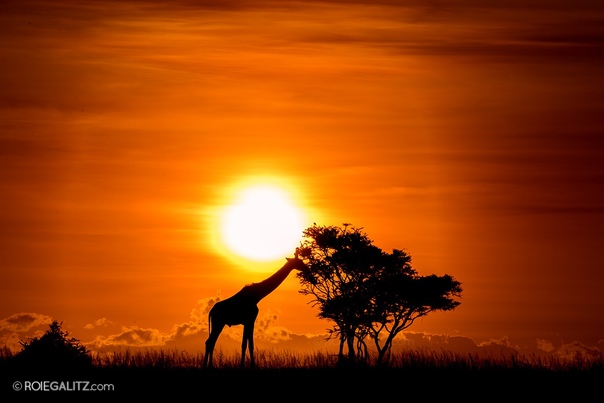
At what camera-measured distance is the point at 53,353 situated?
49906 mm

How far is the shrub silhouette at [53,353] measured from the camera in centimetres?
4844

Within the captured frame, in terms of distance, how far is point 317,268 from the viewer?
70750 millimetres

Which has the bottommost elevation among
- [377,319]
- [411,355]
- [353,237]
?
[411,355]

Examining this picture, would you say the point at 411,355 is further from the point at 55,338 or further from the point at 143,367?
the point at 55,338

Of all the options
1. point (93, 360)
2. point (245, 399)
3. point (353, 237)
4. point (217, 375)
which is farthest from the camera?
point (353, 237)

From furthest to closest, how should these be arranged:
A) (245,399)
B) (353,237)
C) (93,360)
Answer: (353,237), (93,360), (245,399)

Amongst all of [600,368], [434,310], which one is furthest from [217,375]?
[434,310]

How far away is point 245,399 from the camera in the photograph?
39812 mm

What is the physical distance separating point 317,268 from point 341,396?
3031cm

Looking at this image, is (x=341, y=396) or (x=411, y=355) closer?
(x=341, y=396)

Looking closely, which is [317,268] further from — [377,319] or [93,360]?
[93,360]

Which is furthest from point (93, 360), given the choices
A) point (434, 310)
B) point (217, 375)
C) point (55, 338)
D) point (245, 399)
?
point (434, 310)

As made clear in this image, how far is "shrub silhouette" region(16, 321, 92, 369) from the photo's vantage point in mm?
48438

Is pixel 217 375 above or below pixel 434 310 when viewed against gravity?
below
